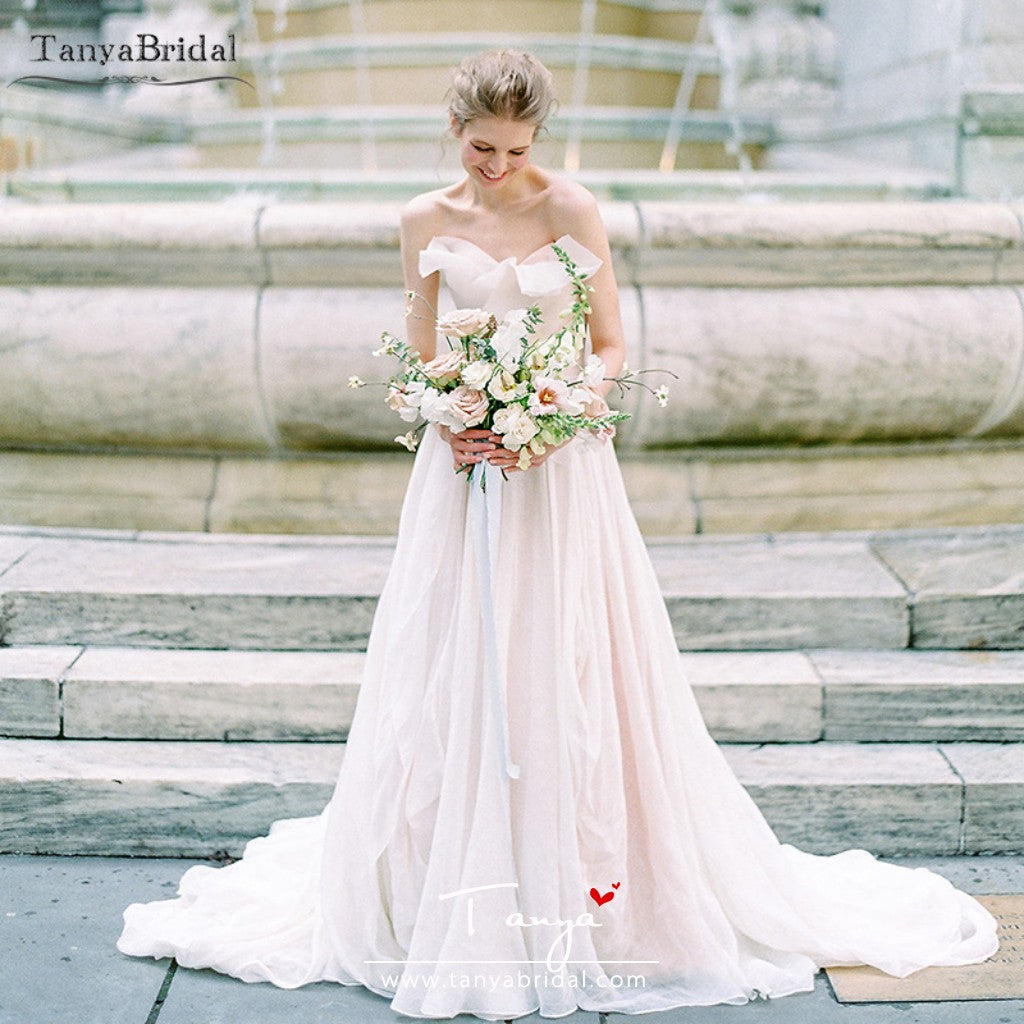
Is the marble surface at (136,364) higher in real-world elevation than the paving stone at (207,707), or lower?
higher

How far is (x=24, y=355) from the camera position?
187 inches

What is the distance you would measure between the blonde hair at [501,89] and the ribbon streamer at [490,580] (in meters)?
0.76

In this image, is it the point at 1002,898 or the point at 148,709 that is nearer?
the point at 1002,898

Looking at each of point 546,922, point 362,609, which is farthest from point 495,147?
point 362,609

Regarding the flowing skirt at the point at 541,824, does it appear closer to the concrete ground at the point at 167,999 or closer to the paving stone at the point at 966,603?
the concrete ground at the point at 167,999

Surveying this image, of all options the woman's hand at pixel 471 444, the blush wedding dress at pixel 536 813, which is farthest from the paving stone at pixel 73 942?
the woman's hand at pixel 471 444

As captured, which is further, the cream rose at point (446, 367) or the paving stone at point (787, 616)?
the paving stone at point (787, 616)

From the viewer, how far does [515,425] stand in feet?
9.34

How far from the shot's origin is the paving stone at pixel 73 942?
310cm

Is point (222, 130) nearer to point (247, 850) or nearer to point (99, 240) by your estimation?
point (99, 240)

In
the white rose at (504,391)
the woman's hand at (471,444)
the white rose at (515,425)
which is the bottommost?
the woman's hand at (471,444)

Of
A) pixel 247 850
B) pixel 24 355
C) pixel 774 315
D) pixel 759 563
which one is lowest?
pixel 247 850

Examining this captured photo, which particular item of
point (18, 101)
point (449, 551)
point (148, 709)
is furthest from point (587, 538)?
point (18, 101)

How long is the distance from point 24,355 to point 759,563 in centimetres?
263
